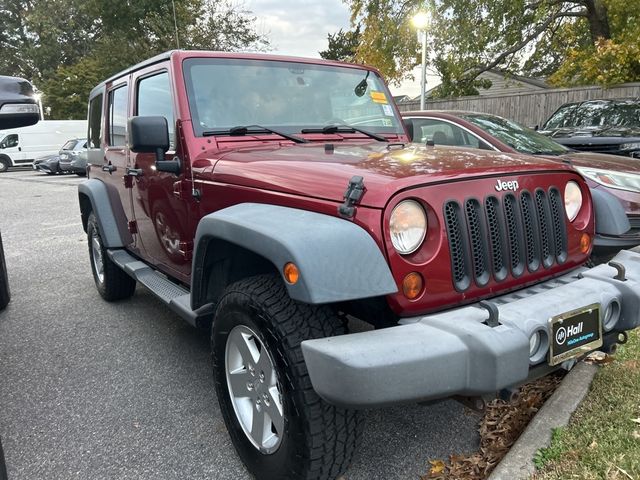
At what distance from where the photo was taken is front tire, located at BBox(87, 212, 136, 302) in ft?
14.8

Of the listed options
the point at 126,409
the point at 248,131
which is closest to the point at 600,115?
the point at 248,131

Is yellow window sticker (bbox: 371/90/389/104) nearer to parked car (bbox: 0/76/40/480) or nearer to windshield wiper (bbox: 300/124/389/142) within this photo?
windshield wiper (bbox: 300/124/389/142)

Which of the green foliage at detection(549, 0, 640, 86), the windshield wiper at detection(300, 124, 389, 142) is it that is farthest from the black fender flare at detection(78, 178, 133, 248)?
the green foliage at detection(549, 0, 640, 86)

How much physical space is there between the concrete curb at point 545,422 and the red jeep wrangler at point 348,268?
40 centimetres

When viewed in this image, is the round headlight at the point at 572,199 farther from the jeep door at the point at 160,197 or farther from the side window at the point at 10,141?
the side window at the point at 10,141

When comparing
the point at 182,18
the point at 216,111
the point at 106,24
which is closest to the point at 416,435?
the point at 216,111

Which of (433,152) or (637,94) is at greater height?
(637,94)

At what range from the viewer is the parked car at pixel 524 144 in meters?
4.72

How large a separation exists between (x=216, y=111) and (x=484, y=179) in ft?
5.36

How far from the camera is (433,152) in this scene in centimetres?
256

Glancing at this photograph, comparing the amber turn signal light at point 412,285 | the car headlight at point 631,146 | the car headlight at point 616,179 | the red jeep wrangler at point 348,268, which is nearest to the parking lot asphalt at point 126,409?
the red jeep wrangler at point 348,268

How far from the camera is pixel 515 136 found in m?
5.82

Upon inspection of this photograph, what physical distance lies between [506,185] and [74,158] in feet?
67.9

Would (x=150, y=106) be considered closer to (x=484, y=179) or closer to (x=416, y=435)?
(x=484, y=179)
